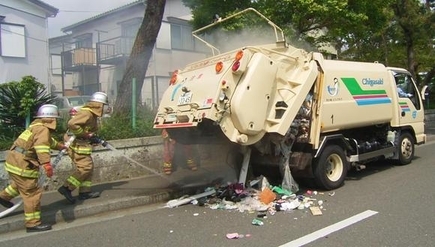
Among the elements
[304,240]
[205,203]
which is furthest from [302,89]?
[304,240]

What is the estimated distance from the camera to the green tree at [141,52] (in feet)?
30.6

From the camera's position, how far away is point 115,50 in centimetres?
2145

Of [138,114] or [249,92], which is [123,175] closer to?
[138,114]

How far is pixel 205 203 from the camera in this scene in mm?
6219

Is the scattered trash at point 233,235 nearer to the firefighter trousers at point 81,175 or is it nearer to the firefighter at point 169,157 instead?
the firefighter trousers at point 81,175

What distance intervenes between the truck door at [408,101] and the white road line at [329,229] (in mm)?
4194

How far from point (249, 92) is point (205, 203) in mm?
1766

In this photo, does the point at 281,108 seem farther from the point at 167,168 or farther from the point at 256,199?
the point at 167,168

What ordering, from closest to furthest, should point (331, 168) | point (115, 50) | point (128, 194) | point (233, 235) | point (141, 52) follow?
point (233, 235) < point (128, 194) < point (331, 168) < point (141, 52) < point (115, 50)

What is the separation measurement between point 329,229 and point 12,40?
735 inches

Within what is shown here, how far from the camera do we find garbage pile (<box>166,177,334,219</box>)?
5.81 meters

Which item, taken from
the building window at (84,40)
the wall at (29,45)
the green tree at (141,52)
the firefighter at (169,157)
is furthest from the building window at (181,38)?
the firefighter at (169,157)

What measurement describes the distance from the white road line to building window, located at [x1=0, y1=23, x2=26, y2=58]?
18.1 metres

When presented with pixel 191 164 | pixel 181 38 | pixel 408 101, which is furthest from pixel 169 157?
pixel 181 38
